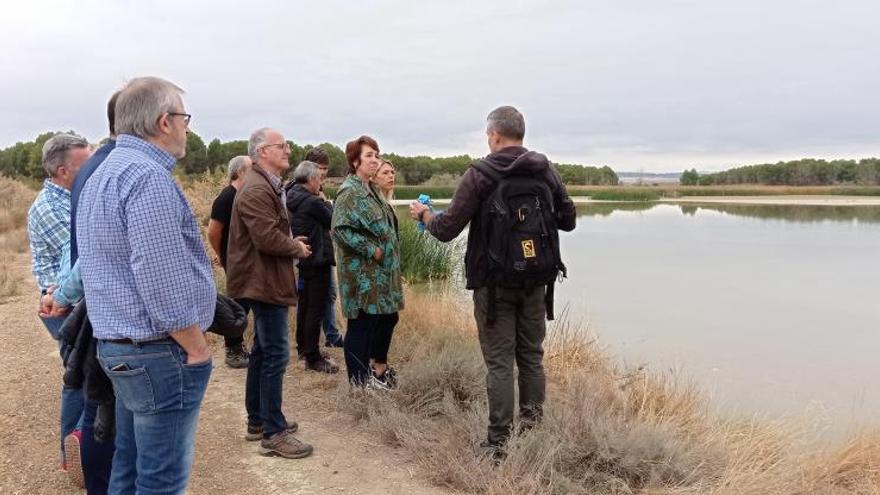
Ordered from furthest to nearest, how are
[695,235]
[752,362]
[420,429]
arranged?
[695,235], [752,362], [420,429]

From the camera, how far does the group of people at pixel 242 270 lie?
1763 mm

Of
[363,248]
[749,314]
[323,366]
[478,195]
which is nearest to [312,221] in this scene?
[323,366]

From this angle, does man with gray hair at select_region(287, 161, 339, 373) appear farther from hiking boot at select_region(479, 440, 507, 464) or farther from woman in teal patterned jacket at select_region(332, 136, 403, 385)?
hiking boot at select_region(479, 440, 507, 464)

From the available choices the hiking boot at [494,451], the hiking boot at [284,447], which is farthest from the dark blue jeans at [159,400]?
the hiking boot at [494,451]

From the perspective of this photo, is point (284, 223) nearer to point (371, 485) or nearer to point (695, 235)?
point (371, 485)

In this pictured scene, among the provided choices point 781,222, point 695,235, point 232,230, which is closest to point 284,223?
point 232,230

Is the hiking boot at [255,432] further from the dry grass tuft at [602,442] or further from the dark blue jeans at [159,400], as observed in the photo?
the dark blue jeans at [159,400]

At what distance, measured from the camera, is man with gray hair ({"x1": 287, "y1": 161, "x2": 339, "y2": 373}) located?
4609 mm

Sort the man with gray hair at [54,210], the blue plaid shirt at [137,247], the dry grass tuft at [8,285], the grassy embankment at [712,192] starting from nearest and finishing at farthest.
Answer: the blue plaid shirt at [137,247]
the man with gray hair at [54,210]
the dry grass tuft at [8,285]
the grassy embankment at [712,192]

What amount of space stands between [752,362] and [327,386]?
13.7 ft

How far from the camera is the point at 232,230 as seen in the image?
3186 mm

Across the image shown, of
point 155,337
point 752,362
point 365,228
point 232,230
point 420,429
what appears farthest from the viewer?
point 752,362

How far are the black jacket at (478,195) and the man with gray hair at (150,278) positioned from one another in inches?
51.9

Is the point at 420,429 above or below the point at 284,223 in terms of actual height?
below
